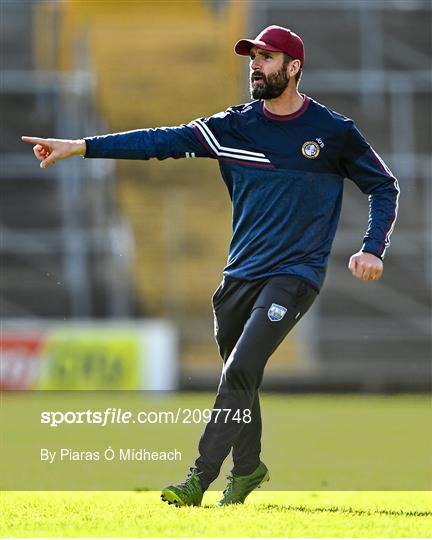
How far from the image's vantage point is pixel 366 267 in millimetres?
5402

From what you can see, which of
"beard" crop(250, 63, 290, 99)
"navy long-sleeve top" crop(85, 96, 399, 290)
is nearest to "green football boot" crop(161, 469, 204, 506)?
"navy long-sleeve top" crop(85, 96, 399, 290)

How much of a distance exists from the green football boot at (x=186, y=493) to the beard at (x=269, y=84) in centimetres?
149

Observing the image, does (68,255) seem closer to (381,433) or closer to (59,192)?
(59,192)

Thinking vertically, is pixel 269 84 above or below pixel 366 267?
above

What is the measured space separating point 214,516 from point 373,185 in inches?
60.0

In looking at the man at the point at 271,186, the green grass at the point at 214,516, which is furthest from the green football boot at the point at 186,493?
the man at the point at 271,186

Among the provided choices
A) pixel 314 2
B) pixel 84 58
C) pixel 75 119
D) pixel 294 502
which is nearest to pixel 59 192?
pixel 75 119

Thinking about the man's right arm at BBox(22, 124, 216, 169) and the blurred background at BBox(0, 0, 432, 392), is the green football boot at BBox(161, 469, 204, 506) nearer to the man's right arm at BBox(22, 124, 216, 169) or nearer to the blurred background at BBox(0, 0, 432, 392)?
the man's right arm at BBox(22, 124, 216, 169)

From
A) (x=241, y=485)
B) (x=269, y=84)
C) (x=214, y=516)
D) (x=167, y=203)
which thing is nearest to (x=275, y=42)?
(x=269, y=84)

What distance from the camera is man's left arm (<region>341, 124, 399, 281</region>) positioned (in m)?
5.58

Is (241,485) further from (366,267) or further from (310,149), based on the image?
(310,149)

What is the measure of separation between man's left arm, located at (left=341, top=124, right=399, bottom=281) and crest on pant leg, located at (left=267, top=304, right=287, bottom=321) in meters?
0.39

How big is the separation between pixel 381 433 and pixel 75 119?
8.77m

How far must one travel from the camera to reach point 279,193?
5.56m
